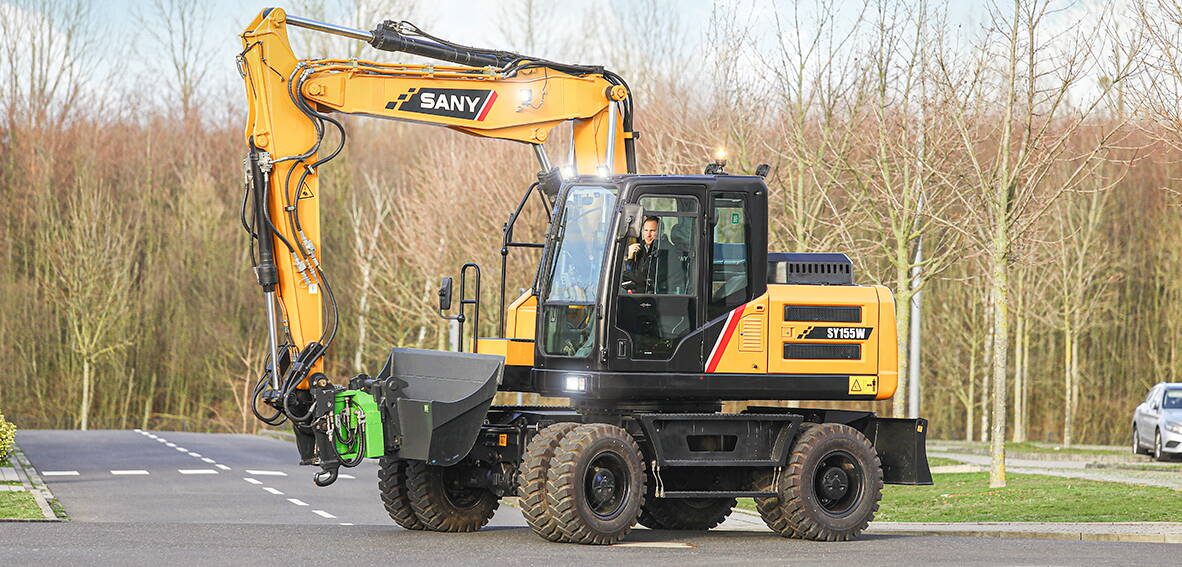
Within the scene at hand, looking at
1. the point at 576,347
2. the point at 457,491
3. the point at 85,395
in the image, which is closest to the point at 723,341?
the point at 576,347

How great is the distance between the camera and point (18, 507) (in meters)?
18.3

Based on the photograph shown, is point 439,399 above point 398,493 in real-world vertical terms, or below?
above

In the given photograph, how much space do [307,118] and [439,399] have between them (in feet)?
8.97

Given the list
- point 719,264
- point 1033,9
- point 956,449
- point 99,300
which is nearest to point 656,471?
point 719,264

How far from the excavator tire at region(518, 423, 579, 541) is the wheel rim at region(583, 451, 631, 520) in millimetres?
344

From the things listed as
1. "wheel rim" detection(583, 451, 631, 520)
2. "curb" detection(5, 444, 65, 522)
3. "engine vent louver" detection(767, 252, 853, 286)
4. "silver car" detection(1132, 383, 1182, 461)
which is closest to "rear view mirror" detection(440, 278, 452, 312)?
"wheel rim" detection(583, 451, 631, 520)

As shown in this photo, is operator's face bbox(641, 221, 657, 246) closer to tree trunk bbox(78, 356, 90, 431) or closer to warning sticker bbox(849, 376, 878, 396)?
warning sticker bbox(849, 376, 878, 396)

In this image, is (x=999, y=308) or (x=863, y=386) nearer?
(x=863, y=386)

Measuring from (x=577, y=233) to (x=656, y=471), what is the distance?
2.21 meters

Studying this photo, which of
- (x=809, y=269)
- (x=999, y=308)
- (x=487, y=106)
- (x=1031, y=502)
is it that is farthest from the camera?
(x=999, y=308)

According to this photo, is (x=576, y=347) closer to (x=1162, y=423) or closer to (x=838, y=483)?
(x=838, y=483)

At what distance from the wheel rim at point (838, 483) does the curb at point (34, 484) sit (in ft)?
26.0

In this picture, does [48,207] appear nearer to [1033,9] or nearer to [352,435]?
[1033,9]

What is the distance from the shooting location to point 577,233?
46.9 ft
